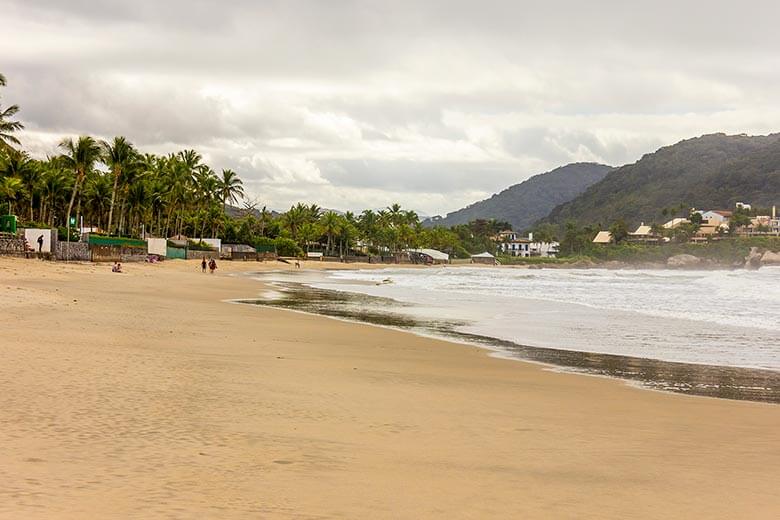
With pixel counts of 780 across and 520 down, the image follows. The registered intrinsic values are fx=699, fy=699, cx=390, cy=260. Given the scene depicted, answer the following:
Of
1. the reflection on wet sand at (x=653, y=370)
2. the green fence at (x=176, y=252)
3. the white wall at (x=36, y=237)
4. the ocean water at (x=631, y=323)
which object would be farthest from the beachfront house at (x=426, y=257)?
the reflection on wet sand at (x=653, y=370)

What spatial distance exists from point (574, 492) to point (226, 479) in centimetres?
268

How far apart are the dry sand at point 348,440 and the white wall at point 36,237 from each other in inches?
1536

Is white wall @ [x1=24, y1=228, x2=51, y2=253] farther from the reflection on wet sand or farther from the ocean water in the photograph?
the reflection on wet sand

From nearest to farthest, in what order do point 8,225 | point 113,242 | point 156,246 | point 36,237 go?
point 8,225, point 36,237, point 113,242, point 156,246

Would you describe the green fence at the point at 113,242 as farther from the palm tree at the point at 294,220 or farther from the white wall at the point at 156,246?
the palm tree at the point at 294,220

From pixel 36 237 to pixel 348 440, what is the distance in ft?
159

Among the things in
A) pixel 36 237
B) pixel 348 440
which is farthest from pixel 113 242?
pixel 348 440

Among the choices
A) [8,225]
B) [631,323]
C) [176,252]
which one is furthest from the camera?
[176,252]

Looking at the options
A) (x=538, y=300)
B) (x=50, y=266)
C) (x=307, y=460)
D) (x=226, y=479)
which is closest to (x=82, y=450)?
(x=226, y=479)

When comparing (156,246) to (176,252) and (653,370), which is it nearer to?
(176,252)

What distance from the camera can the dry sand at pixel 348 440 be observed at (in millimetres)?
4945

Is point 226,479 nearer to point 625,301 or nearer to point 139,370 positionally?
point 139,370

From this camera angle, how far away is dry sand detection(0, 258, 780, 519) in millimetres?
4945

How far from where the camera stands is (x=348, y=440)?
22.2 ft
